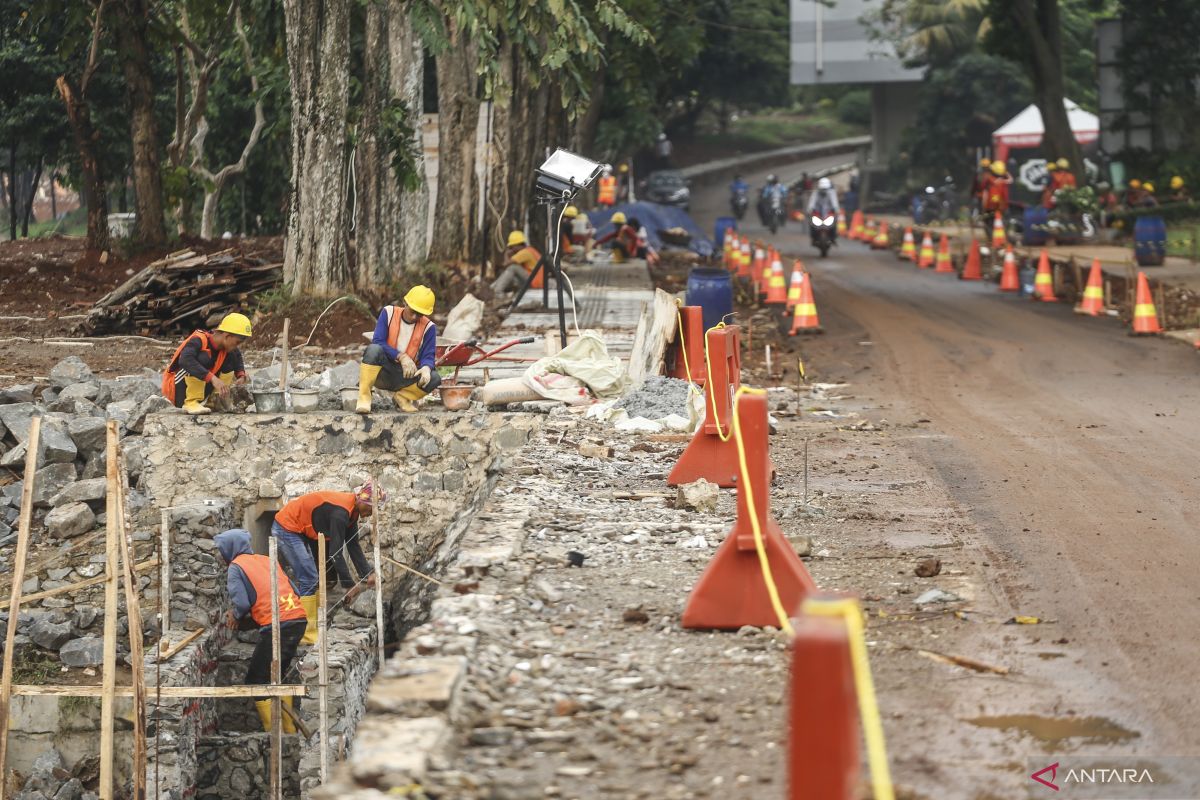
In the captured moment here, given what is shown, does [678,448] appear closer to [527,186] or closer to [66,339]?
[66,339]

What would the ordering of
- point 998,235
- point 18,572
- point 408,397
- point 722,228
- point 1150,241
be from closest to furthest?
1. point 18,572
2. point 408,397
3. point 1150,241
4. point 998,235
5. point 722,228

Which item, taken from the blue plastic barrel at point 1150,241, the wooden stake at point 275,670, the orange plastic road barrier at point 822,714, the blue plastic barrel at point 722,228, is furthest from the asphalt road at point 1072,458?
the blue plastic barrel at point 722,228

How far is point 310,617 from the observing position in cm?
1208

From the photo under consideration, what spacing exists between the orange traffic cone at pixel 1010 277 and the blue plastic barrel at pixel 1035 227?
4.82 meters

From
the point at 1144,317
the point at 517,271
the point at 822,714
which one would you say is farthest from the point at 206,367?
the point at 1144,317

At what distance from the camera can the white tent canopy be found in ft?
146

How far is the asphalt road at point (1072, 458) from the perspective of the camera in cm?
659

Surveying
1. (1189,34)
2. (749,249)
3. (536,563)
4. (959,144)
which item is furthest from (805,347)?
(959,144)

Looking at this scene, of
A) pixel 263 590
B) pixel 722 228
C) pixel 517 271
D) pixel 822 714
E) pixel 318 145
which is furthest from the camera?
pixel 722 228

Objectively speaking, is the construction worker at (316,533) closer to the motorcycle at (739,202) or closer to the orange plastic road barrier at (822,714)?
the orange plastic road barrier at (822,714)

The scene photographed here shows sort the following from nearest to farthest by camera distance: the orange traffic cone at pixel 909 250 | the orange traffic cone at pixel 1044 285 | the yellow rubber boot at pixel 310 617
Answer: the yellow rubber boot at pixel 310 617 → the orange traffic cone at pixel 1044 285 → the orange traffic cone at pixel 909 250

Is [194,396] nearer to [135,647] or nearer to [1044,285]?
[135,647]

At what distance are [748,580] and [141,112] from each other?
20.3 meters

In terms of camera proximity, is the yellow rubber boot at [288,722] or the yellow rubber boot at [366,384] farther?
the yellow rubber boot at [366,384]
